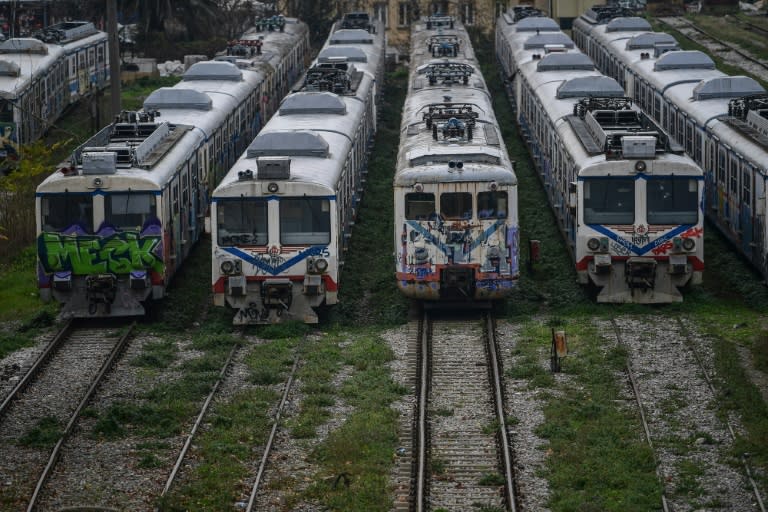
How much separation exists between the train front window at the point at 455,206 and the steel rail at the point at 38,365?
619cm

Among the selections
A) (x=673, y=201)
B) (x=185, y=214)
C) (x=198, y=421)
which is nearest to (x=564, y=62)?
(x=185, y=214)

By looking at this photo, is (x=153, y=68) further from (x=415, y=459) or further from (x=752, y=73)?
(x=415, y=459)

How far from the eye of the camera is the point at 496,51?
2253 inches

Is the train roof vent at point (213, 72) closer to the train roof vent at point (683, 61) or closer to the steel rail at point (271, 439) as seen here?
the train roof vent at point (683, 61)

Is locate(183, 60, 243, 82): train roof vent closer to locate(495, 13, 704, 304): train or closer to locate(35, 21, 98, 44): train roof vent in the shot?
locate(35, 21, 98, 44): train roof vent

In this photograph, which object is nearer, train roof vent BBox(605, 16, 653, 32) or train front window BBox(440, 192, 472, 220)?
train front window BBox(440, 192, 472, 220)

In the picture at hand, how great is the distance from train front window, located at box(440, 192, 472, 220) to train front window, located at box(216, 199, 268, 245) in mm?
2746

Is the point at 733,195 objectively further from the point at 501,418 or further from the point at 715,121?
the point at 501,418

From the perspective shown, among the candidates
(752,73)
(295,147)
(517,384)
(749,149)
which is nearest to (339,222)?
(295,147)

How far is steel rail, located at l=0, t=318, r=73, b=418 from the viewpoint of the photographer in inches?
725

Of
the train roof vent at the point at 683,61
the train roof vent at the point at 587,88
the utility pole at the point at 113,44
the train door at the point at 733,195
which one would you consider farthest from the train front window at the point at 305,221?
the train roof vent at the point at 683,61

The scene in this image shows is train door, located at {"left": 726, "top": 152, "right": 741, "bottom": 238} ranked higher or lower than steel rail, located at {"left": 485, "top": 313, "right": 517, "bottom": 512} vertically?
higher

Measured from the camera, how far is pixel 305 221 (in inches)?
856

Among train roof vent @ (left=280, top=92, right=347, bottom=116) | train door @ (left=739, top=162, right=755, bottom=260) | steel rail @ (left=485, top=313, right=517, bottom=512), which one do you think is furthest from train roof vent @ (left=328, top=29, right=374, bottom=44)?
steel rail @ (left=485, top=313, right=517, bottom=512)
